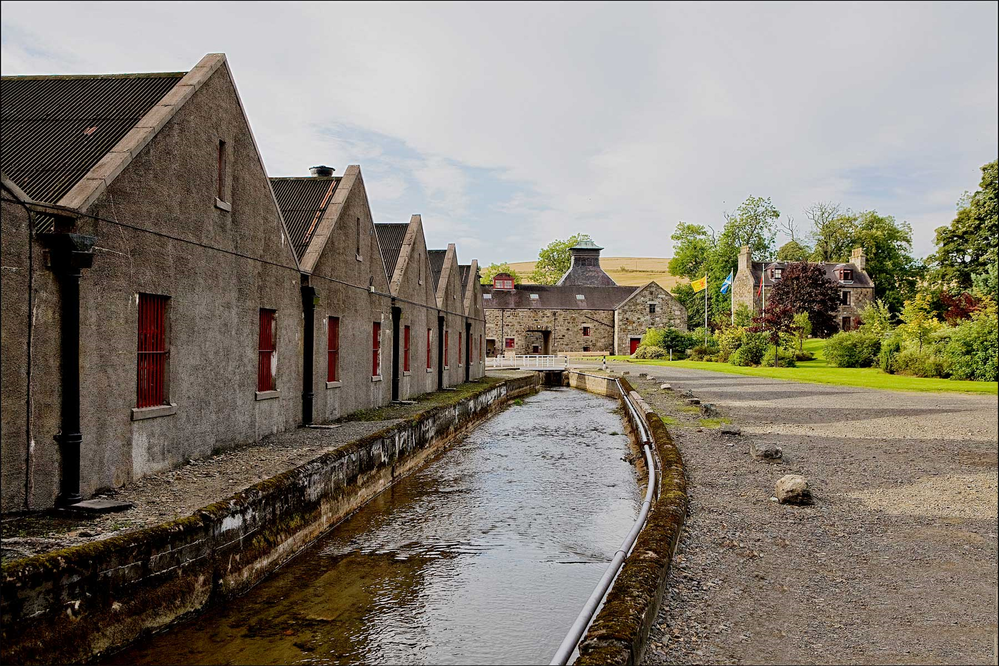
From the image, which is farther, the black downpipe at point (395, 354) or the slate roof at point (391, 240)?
the slate roof at point (391, 240)

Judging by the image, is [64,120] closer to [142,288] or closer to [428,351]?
[142,288]

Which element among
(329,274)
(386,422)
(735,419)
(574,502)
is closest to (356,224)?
(329,274)

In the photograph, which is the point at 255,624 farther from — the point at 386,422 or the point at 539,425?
the point at 539,425

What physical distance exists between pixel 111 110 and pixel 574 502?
28.4 ft

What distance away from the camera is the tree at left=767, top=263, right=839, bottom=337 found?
47688 mm

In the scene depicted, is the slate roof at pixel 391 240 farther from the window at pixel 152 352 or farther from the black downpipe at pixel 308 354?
the window at pixel 152 352

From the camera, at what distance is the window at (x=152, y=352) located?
8.95 m

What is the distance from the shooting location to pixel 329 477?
1026cm

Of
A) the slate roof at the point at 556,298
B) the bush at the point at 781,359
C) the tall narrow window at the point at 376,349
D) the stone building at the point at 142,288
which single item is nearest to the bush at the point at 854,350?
the bush at the point at 781,359

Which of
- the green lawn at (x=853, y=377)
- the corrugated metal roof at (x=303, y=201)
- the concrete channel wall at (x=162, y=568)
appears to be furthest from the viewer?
the green lawn at (x=853, y=377)

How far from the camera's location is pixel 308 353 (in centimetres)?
1396

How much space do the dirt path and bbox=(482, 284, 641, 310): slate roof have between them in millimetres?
49785

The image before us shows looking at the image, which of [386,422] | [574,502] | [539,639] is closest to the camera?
[539,639]

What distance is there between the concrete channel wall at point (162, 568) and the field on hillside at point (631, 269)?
116 meters
